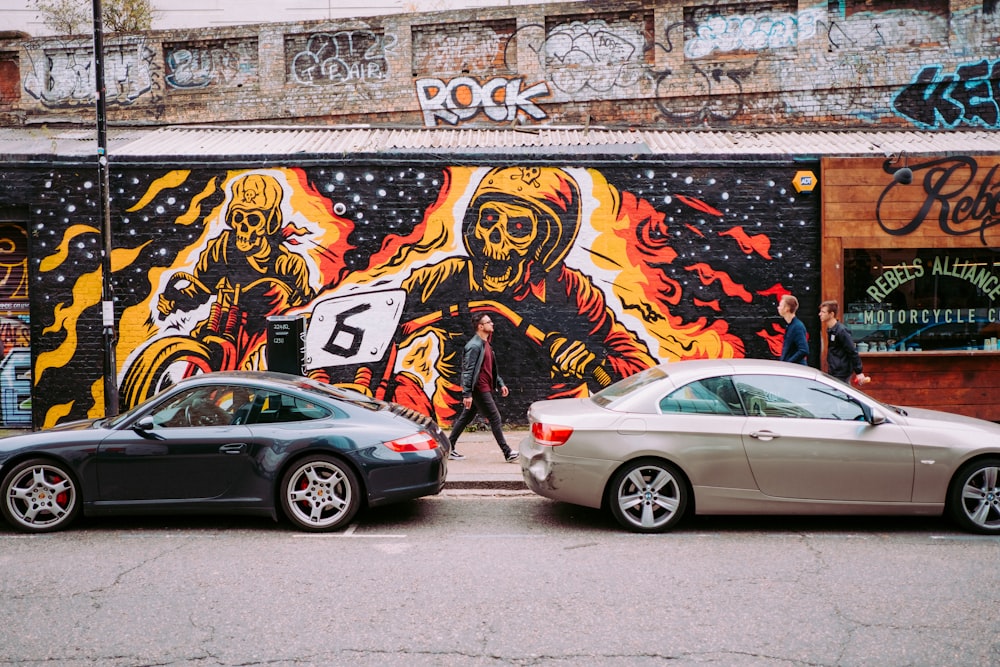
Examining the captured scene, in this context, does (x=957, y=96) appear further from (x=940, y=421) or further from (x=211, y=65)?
(x=211, y=65)

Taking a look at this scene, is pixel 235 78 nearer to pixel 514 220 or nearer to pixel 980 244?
pixel 514 220

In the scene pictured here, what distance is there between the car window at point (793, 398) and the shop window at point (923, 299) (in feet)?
16.0

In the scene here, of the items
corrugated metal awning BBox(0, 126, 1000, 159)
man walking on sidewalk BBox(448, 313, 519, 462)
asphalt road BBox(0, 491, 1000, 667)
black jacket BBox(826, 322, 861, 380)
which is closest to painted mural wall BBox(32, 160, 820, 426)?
corrugated metal awning BBox(0, 126, 1000, 159)

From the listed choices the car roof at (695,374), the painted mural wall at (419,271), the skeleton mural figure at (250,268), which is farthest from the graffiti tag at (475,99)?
the car roof at (695,374)

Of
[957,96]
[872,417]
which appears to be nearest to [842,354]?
[872,417]

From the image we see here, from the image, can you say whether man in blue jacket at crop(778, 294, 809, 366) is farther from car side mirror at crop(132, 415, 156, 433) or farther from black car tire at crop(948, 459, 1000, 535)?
car side mirror at crop(132, 415, 156, 433)

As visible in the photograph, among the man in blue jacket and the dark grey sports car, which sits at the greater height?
the man in blue jacket

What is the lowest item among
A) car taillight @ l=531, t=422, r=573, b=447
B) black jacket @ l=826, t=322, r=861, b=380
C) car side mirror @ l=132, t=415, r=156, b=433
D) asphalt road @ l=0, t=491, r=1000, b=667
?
asphalt road @ l=0, t=491, r=1000, b=667

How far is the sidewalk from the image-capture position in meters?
8.22

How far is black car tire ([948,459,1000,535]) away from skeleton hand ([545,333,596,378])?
5482 mm

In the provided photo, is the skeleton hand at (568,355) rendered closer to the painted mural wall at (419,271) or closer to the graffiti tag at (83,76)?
the painted mural wall at (419,271)

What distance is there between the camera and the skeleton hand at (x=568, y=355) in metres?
11.2

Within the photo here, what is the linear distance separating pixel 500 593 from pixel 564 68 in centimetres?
1159

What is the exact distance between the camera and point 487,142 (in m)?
12.2
